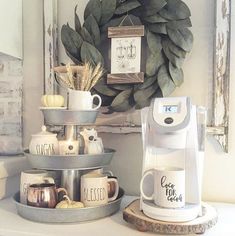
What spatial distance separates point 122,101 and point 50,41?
1.41 feet

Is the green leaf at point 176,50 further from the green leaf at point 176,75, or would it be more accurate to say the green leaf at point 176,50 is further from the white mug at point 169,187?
the white mug at point 169,187

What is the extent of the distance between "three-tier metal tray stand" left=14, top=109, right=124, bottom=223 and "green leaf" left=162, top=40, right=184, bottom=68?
362mm

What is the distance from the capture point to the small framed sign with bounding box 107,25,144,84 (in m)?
1.25

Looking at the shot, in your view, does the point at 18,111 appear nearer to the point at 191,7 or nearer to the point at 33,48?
the point at 33,48

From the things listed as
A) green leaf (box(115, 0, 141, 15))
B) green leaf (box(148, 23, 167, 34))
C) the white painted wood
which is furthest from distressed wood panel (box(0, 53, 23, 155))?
green leaf (box(148, 23, 167, 34))

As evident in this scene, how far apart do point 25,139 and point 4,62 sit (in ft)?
1.18

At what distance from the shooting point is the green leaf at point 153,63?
1212 mm

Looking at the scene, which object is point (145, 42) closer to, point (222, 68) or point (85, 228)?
point (222, 68)

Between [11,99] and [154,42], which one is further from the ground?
[154,42]

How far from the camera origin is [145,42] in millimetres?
1262

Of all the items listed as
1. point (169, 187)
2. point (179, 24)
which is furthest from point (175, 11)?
point (169, 187)

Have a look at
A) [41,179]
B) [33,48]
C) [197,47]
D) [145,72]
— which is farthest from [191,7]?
[41,179]

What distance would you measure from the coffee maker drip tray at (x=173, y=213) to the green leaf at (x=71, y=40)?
0.67 m

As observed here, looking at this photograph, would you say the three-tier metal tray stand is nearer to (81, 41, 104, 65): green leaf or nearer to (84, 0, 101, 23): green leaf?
(81, 41, 104, 65): green leaf
